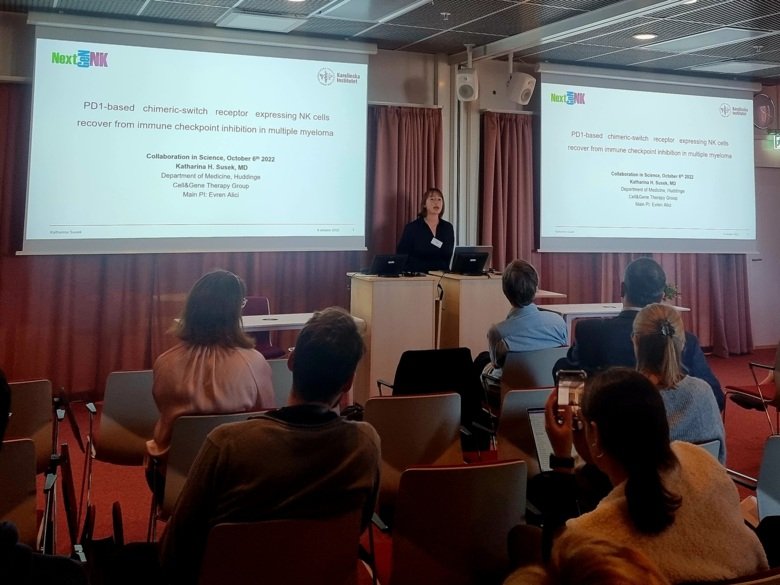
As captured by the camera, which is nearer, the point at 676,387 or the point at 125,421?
the point at 676,387

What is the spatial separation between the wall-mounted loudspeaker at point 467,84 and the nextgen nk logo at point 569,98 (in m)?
0.97

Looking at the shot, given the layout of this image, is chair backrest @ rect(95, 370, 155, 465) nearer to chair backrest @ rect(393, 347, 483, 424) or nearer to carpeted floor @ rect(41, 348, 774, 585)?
carpeted floor @ rect(41, 348, 774, 585)

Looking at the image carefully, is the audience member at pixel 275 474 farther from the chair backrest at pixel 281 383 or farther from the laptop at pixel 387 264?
the laptop at pixel 387 264

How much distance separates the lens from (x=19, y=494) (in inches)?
81.8

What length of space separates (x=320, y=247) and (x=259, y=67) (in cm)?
158

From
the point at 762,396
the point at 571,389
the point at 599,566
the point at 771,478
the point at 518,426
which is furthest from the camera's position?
the point at 762,396

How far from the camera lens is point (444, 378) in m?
3.74

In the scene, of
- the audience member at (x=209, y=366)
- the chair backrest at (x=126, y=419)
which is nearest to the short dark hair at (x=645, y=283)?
the audience member at (x=209, y=366)

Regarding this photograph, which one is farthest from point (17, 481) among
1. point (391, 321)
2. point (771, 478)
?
→ point (391, 321)

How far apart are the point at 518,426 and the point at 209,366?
4.08 feet

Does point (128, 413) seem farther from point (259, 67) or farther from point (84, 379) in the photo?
point (259, 67)

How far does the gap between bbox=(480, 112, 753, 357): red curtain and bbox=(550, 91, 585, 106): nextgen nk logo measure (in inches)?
13.1

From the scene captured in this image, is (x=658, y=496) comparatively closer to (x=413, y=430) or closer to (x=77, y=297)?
(x=413, y=430)

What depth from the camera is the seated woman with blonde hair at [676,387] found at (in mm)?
2332
